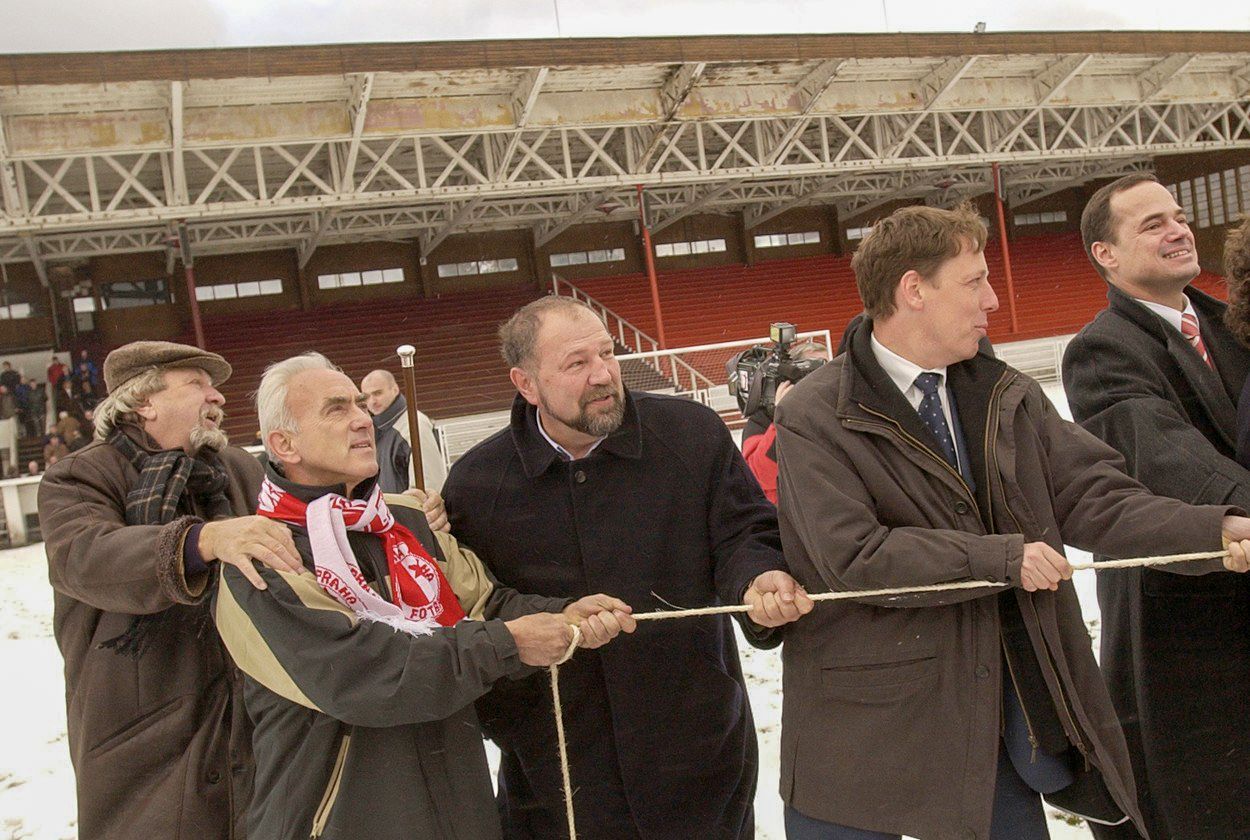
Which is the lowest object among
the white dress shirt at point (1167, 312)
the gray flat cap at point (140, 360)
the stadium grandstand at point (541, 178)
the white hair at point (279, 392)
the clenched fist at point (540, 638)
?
the clenched fist at point (540, 638)

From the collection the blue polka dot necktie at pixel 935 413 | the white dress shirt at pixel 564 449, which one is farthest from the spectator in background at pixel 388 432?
the blue polka dot necktie at pixel 935 413

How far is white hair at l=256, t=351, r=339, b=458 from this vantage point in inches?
83.8

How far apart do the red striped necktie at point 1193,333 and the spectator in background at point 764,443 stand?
1778 millimetres

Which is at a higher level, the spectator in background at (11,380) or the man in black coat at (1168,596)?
the spectator in background at (11,380)

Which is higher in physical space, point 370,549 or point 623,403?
point 623,403

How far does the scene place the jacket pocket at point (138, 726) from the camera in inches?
90.9

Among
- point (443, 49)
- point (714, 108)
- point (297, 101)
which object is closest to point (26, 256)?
point (297, 101)

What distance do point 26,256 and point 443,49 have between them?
1165 centimetres

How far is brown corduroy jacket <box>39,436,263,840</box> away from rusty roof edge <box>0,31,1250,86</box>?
36.7 ft

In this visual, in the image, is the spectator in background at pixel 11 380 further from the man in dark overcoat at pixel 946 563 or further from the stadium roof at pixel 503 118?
the man in dark overcoat at pixel 946 563

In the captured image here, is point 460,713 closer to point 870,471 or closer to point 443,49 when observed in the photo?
point 870,471

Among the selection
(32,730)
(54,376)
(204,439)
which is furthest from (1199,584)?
(54,376)

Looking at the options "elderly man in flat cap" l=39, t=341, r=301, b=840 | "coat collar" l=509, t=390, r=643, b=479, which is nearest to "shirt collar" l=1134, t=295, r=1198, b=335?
"coat collar" l=509, t=390, r=643, b=479

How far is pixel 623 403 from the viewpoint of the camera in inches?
95.8
